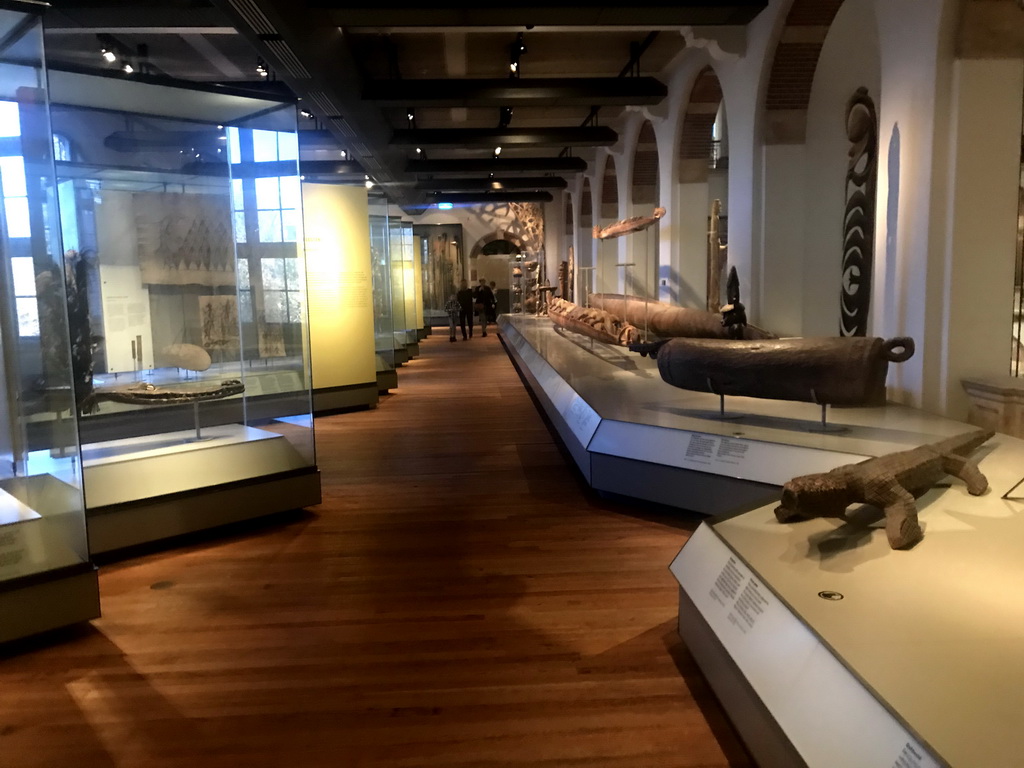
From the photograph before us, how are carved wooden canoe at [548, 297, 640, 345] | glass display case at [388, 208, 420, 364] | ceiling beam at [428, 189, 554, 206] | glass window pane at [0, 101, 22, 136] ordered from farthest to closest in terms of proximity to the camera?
ceiling beam at [428, 189, 554, 206], glass display case at [388, 208, 420, 364], carved wooden canoe at [548, 297, 640, 345], glass window pane at [0, 101, 22, 136]

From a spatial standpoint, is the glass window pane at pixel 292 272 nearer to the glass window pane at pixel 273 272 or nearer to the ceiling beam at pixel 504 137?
the glass window pane at pixel 273 272

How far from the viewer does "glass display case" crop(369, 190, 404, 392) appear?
35.6 ft

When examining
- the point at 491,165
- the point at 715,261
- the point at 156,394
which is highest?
the point at 491,165

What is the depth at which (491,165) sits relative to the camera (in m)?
14.8

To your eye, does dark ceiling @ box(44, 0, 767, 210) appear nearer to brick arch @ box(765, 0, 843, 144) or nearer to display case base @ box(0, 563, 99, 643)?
brick arch @ box(765, 0, 843, 144)

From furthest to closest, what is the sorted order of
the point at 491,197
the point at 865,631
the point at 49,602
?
the point at 491,197, the point at 49,602, the point at 865,631

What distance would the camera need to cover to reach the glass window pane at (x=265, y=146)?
17.4ft

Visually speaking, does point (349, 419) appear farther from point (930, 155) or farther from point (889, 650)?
point (889, 650)

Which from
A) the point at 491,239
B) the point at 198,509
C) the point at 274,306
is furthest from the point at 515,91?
the point at 491,239

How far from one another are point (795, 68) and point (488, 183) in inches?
456

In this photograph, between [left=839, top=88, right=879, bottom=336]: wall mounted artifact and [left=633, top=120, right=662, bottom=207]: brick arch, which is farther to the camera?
[left=633, top=120, right=662, bottom=207]: brick arch

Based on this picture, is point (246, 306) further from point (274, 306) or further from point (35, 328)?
point (35, 328)

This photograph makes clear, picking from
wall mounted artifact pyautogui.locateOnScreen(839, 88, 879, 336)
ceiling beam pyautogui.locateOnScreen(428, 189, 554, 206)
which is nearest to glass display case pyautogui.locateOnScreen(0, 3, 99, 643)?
wall mounted artifact pyautogui.locateOnScreen(839, 88, 879, 336)

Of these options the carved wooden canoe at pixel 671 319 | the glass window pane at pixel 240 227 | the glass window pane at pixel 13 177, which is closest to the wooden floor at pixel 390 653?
the glass window pane at pixel 13 177
